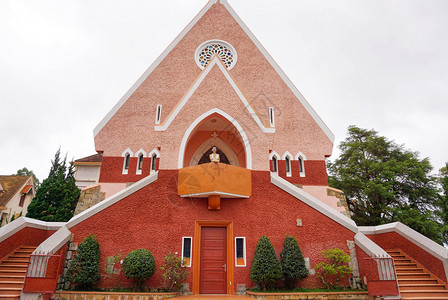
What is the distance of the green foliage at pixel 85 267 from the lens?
8.13 metres

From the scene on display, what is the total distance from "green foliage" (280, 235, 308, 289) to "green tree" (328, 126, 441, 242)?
1056 cm

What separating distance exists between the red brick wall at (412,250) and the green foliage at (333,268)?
7.07ft

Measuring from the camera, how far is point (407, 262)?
920cm

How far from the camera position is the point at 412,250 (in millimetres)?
9242

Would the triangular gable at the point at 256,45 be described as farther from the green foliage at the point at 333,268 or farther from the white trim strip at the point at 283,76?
the green foliage at the point at 333,268

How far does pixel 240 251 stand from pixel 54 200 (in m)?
12.0

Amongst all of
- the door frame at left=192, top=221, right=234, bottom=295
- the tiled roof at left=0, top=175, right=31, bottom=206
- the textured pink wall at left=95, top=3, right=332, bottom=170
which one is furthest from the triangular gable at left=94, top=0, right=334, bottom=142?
the tiled roof at left=0, top=175, right=31, bottom=206

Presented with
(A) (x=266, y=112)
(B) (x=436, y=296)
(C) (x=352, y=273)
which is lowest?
(B) (x=436, y=296)

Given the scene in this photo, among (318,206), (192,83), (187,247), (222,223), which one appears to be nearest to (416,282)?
(318,206)

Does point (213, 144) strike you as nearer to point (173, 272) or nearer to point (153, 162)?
point (153, 162)

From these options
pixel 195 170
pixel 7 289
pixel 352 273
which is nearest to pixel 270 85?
pixel 195 170

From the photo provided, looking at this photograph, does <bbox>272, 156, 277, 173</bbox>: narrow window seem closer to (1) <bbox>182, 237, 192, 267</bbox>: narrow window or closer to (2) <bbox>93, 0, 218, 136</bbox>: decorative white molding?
(1) <bbox>182, 237, 192, 267</bbox>: narrow window

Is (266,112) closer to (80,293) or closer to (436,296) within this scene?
(436,296)

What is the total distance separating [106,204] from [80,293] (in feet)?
8.83
